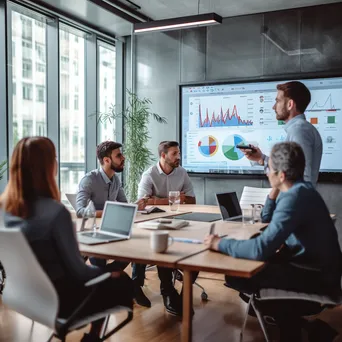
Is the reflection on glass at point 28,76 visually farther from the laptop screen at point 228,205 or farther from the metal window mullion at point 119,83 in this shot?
the laptop screen at point 228,205

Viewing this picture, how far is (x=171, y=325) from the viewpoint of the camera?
325 cm

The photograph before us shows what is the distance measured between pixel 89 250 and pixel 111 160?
159cm

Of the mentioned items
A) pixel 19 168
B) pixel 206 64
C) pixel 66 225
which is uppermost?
pixel 206 64

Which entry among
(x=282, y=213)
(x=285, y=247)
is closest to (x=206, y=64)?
(x=285, y=247)

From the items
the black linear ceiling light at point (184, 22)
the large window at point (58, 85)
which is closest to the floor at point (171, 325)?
the large window at point (58, 85)

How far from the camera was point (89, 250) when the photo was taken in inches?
92.0

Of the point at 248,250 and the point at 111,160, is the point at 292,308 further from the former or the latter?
the point at 111,160

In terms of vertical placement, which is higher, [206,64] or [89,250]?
[206,64]

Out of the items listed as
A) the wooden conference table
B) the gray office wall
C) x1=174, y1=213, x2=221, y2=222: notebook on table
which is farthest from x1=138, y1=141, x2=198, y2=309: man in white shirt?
the wooden conference table

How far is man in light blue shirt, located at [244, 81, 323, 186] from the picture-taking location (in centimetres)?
313

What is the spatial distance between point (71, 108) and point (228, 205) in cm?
319

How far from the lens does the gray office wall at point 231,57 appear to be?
525 cm

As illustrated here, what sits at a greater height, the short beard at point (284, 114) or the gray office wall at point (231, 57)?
the gray office wall at point (231, 57)

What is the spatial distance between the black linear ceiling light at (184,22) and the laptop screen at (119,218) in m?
2.06
